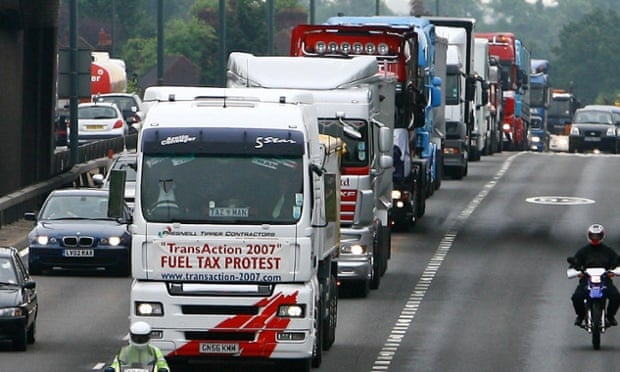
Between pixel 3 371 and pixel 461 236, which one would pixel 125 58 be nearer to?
pixel 461 236

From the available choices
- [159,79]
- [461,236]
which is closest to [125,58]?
[159,79]

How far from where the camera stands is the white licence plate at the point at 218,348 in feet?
73.7

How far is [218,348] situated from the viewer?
22484mm

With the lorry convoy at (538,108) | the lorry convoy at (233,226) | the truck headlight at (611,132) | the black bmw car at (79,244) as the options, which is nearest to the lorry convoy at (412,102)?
the black bmw car at (79,244)

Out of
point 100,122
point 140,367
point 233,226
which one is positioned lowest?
point 100,122

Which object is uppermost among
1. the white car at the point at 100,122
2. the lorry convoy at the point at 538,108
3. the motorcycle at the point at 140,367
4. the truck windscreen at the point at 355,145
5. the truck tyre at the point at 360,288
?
the truck windscreen at the point at 355,145

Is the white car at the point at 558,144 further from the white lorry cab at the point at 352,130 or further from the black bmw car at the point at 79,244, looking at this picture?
the white lorry cab at the point at 352,130

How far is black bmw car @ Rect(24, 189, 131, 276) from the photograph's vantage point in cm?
3444

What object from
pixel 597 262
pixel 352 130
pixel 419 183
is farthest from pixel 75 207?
pixel 597 262

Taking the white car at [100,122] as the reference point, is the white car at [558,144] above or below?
below

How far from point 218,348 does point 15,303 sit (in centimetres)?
374

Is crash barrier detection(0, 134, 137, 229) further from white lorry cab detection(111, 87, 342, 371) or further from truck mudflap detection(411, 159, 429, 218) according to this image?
white lorry cab detection(111, 87, 342, 371)

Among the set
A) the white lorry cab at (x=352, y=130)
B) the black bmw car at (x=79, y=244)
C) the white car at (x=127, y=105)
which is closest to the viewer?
the white lorry cab at (x=352, y=130)

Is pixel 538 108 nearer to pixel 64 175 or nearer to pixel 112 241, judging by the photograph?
pixel 64 175
